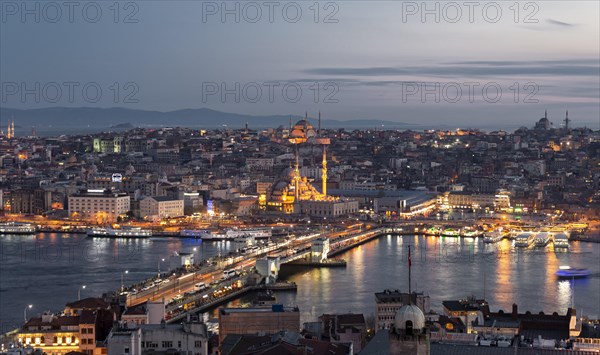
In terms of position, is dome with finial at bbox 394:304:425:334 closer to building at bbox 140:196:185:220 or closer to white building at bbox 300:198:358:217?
building at bbox 140:196:185:220

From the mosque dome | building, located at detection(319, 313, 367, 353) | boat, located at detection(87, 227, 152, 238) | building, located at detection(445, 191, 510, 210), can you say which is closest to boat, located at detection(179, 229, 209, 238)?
boat, located at detection(87, 227, 152, 238)

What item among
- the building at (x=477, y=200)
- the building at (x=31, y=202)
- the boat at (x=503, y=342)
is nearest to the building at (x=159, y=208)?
the building at (x=31, y=202)

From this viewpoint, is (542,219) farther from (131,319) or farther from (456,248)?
(131,319)

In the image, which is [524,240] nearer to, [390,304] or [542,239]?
[542,239]

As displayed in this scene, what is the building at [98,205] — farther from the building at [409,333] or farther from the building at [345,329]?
the building at [409,333]

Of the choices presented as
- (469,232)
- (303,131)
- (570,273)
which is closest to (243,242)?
(469,232)
